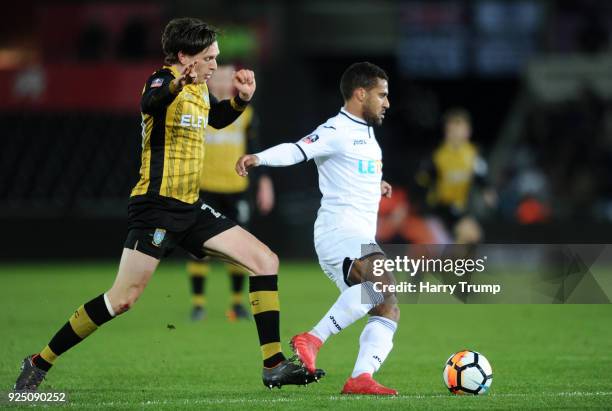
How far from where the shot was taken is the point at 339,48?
23.6 m

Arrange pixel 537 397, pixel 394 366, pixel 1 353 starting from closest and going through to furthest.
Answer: pixel 537 397, pixel 394 366, pixel 1 353

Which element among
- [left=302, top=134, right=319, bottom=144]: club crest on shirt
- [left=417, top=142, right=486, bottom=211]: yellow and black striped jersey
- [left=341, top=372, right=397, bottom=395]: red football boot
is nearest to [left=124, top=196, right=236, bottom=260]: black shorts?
[left=302, top=134, right=319, bottom=144]: club crest on shirt

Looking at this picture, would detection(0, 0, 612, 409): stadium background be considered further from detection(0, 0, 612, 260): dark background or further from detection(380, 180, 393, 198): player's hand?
detection(380, 180, 393, 198): player's hand

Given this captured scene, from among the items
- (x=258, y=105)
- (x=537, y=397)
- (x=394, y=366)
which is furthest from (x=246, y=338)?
(x=258, y=105)

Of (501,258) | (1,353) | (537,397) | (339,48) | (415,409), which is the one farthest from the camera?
(339,48)

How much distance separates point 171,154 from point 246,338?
329cm

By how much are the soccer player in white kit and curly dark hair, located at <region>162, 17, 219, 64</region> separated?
26.5 inches

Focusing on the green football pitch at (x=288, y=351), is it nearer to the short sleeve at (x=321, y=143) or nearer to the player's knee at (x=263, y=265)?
the player's knee at (x=263, y=265)

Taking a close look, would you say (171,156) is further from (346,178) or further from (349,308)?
(349,308)

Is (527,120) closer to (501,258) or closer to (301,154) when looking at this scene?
(501,258)

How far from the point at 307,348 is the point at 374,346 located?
0.37 metres

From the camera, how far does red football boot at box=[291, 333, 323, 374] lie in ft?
20.7

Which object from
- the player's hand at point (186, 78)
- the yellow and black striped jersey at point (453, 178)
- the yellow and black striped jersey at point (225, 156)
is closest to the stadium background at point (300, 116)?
the yellow and black striped jersey at point (225, 156)

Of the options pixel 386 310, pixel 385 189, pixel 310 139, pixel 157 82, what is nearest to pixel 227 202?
pixel 385 189
